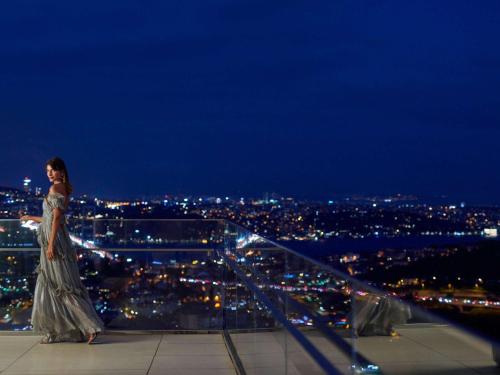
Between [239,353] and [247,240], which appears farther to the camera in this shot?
[247,240]

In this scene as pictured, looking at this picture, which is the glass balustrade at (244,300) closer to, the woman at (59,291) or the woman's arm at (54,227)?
the woman at (59,291)

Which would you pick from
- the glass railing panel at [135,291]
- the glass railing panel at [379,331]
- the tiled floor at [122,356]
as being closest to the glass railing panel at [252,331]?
the tiled floor at [122,356]

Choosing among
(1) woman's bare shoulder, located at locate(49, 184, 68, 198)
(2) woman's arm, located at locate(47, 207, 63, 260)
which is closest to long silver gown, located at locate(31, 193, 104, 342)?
(2) woman's arm, located at locate(47, 207, 63, 260)

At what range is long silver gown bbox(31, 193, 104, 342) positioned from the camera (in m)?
9.30

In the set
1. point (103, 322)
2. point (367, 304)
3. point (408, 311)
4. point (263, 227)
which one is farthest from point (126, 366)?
point (263, 227)

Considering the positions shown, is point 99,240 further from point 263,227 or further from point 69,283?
point 263,227

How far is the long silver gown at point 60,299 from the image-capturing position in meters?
9.30

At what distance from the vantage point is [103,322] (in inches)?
399

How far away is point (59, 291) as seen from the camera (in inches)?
368

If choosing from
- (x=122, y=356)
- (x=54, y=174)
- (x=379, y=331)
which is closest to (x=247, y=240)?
(x=122, y=356)

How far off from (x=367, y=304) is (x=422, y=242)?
64.1 feet

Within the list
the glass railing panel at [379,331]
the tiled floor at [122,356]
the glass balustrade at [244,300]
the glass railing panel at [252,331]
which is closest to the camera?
the glass railing panel at [379,331]

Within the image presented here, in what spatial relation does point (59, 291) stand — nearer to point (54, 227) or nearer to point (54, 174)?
Result: point (54, 227)

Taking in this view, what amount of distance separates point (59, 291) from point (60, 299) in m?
0.09
